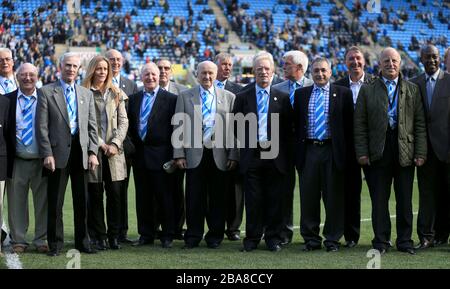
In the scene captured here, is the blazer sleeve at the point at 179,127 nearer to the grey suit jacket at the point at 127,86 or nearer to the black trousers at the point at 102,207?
the black trousers at the point at 102,207

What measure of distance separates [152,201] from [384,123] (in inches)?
110

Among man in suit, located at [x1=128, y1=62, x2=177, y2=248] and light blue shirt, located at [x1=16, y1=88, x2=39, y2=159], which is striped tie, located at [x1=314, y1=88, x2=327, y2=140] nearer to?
man in suit, located at [x1=128, y1=62, x2=177, y2=248]

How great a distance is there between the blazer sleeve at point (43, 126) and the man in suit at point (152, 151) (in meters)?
1.27

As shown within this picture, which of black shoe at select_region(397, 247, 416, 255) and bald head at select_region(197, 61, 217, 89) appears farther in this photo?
bald head at select_region(197, 61, 217, 89)

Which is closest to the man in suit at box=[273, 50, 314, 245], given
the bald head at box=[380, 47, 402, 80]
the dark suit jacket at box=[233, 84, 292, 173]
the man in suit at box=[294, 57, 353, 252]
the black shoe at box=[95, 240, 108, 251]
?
the dark suit jacket at box=[233, 84, 292, 173]

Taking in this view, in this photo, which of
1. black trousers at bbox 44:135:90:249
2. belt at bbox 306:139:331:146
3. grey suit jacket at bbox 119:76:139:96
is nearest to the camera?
black trousers at bbox 44:135:90:249

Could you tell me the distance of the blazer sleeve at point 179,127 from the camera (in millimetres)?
8672

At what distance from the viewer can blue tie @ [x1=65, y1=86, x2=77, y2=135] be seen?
317 inches

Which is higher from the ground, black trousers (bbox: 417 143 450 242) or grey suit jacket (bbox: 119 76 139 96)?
grey suit jacket (bbox: 119 76 139 96)

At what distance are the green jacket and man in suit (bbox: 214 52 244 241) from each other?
64.9 inches

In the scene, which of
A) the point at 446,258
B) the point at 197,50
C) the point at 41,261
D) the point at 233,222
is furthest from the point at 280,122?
the point at 197,50

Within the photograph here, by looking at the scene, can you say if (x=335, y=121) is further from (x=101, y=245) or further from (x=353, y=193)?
(x=101, y=245)

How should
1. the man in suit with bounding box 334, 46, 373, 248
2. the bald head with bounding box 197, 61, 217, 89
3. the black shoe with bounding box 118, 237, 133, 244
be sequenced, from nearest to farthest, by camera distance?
the man in suit with bounding box 334, 46, 373, 248 < the bald head with bounding box 197, 61, 217, 89 < the black shoe with bounding box 118, 237, 133, 244

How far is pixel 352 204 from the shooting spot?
28.5 ft
